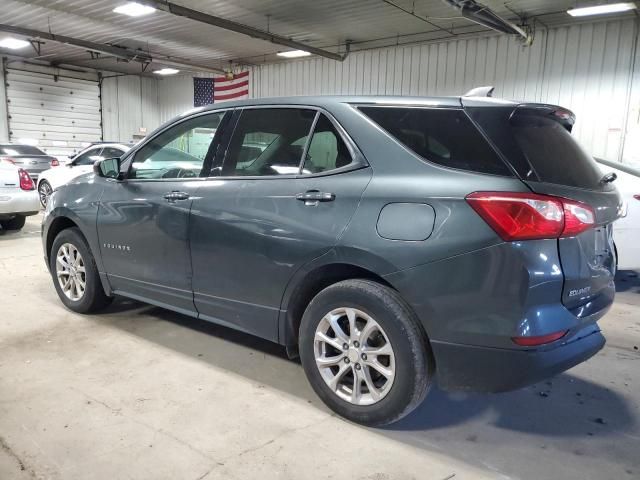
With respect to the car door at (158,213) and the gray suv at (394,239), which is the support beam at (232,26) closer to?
the car door at (158,213)

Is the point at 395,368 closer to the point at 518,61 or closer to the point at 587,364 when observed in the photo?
the point at 587,364

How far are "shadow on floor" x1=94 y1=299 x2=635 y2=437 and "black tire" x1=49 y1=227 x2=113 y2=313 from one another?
429 mm

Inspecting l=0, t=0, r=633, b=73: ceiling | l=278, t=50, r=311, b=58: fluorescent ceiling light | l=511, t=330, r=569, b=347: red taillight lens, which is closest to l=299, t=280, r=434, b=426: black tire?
l=511, t=330, r=569, b=347: red taillight lens

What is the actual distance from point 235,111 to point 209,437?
1823 mm

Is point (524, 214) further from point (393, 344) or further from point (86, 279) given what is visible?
point (86, 279)

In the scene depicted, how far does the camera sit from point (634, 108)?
9.41 m

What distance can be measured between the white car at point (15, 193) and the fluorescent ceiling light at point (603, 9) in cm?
942

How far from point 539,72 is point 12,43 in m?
13.4

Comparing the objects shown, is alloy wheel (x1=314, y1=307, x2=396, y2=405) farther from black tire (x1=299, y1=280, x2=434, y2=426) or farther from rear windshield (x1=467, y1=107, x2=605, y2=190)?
rear windshield (x1=467, y1=107, x2=605, y2=190)

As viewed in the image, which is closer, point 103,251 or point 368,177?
point 368,177

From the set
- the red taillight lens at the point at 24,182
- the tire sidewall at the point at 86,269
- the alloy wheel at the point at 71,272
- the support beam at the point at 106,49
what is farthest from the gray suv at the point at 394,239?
the support beam at the point at 106,49

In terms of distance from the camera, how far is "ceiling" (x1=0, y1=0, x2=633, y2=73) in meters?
9.26

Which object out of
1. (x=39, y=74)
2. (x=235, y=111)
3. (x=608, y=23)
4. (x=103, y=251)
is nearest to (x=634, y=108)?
→ (x=608, y=23)

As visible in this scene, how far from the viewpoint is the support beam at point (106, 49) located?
11.5m
